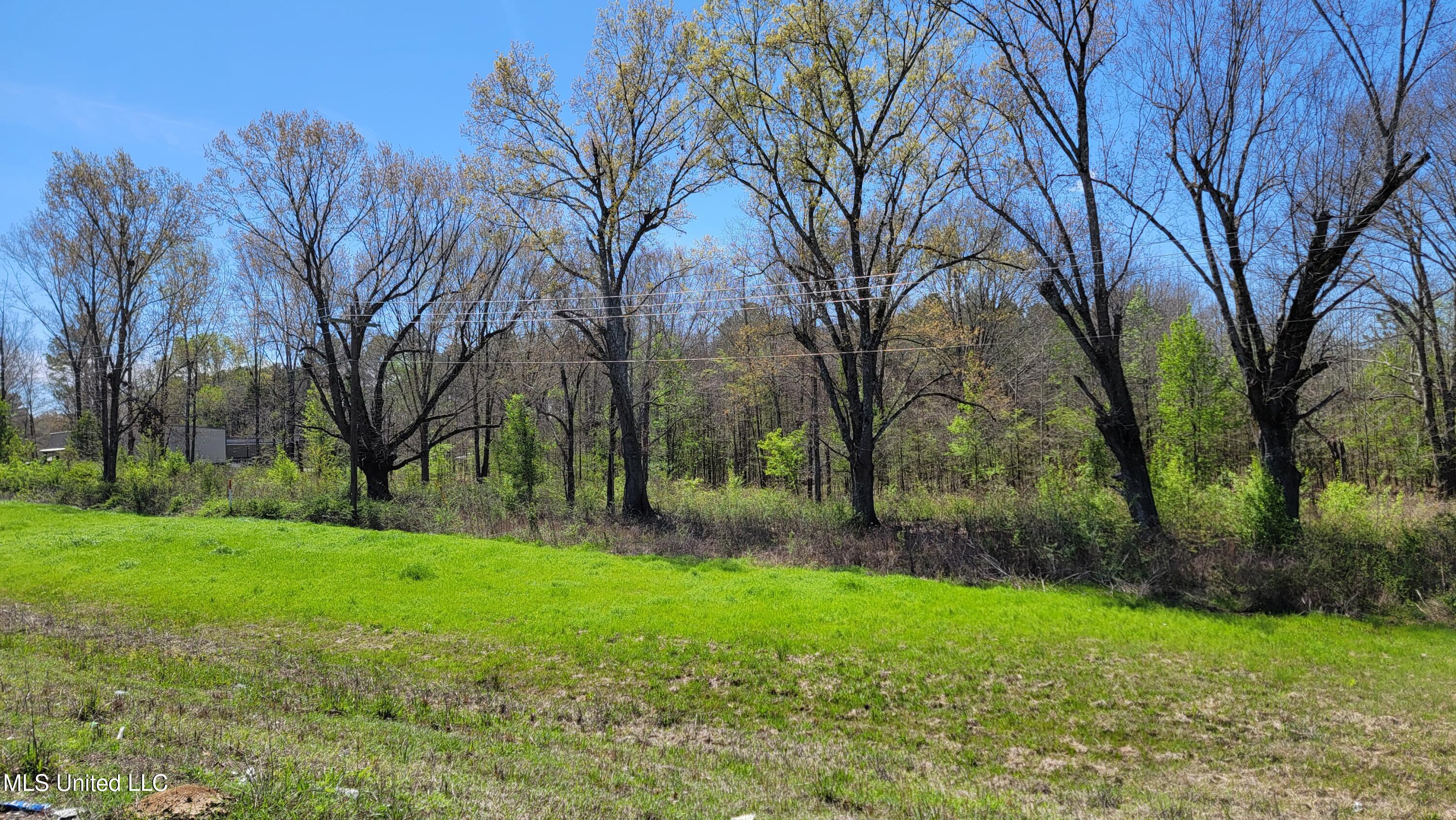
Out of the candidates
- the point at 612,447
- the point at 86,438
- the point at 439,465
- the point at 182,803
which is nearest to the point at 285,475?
the point at 439,465

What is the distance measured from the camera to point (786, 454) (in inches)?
1156

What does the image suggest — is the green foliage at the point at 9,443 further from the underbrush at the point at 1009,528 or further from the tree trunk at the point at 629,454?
the tree trunk at the point at 629,454

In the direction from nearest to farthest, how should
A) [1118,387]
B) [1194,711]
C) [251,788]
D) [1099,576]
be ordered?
1. [251,788]
2. [1194,711]
3. [1099,576]
4. [1118,387]

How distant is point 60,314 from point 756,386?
34.4m

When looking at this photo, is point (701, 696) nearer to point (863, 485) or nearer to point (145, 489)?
point (863, 485)

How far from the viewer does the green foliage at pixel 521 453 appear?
2394 cm

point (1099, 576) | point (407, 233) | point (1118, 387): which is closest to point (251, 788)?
point (1099, 576)

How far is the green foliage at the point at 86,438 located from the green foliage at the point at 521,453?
2939 centimetres

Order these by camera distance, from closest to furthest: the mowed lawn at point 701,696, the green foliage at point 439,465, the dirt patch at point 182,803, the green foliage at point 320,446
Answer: the dirt patch at point 182,803
the mowed lawn at point 701,696
the green foliage at point 320,446
the green foliage at point 439,465

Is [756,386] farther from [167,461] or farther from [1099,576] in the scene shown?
[167,461]

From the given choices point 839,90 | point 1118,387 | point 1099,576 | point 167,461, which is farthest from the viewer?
point 167,461

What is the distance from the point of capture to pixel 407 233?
2755cm

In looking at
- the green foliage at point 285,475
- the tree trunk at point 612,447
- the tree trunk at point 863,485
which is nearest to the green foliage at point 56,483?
the green foliage at point 285,475

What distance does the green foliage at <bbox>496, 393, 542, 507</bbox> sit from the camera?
942 inches
